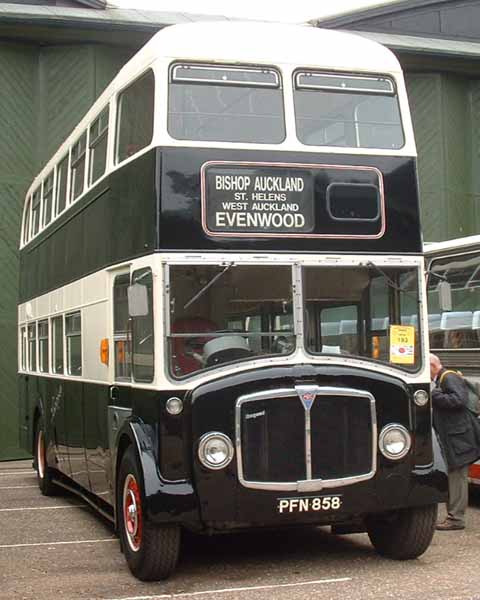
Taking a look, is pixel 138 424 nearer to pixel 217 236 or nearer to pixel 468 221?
pixel 217 236

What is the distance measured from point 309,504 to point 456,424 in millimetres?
2424

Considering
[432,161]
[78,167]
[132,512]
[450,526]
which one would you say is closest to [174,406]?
[132,512]

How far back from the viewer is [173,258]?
24.9ft

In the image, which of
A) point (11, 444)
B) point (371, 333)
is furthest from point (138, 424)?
point (11, 444)

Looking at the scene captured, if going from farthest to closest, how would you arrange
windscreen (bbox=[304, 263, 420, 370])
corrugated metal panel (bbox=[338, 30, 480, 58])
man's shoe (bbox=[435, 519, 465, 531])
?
corrugated metal panel (bbox=[338, 30, 480, 58]) → man's shoe (bbox=[435, 519, 465, 531]) → windscreen (bbox=[304, 263, 420, 370])

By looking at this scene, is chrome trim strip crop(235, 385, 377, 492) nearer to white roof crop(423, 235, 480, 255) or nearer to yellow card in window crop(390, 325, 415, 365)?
yellow card in window crop(390, 325, 415, 365)

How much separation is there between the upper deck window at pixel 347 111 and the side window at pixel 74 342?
144 inches

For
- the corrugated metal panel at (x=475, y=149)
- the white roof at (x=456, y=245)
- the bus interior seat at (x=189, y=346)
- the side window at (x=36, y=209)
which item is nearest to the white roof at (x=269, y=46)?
the bus interior seat at (x=189, y=346)

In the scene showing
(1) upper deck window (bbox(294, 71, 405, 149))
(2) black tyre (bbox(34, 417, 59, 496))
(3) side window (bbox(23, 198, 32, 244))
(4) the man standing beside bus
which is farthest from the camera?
(3) side window (bbox(23, 198, 32, 244))

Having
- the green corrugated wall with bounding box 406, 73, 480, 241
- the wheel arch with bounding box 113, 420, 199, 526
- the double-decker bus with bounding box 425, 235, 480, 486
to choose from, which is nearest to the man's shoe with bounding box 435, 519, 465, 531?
the double-decker bus with bounding box 425, 235, 480, 486

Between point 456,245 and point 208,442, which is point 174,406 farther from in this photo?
point 456,245

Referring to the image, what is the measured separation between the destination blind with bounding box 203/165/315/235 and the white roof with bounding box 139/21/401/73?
0.92m

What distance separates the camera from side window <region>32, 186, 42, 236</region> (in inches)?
559

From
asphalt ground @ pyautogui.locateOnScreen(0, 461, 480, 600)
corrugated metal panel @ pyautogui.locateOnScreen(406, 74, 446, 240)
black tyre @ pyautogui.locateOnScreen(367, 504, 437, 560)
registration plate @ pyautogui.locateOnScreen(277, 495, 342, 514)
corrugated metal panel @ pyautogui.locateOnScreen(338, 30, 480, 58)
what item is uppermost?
corrugated metal panel @ pyautogui.locateOnScreen(338, 30, 480, 58)
